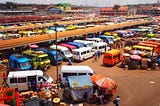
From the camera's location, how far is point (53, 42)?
3459 centimetres

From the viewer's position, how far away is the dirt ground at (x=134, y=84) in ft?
54.7

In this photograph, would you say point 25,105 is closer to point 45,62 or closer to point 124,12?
point 45,62

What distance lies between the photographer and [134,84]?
20062mm

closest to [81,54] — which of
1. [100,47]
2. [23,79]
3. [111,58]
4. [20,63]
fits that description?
[111,58]

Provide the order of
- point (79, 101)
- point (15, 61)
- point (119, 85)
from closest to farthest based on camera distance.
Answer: point (79, 101), point (119, 85), point (15, 61)

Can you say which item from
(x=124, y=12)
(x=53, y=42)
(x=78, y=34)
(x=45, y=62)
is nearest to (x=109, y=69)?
(x=45, y=62)

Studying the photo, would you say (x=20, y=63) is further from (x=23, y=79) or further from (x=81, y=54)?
(x=81, y=54)

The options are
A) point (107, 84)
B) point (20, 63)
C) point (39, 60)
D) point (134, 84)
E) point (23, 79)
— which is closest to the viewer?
point (107, 84)

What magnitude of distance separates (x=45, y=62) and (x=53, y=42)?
35.3 ft

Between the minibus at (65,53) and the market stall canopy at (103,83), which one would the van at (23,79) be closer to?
the market stall canopy at (103,83)

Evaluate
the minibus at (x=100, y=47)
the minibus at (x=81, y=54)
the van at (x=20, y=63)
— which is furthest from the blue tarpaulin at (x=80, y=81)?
the minibus at (x=100, y=47)

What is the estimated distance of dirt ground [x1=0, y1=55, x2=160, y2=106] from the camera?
54.7 feet

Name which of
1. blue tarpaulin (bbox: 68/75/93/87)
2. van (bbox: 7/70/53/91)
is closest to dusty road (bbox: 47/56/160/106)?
blue tarpaulin (bbox: 68/75/93/87)

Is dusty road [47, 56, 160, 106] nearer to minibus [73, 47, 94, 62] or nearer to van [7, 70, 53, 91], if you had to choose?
minibus [73, 47, 94, 62]
